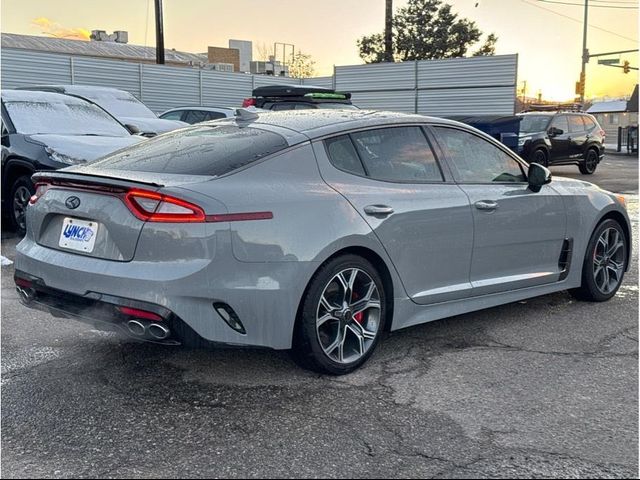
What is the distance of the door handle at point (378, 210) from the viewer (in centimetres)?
416

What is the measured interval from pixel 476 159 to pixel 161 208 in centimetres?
247

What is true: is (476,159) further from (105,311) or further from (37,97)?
(37,97)

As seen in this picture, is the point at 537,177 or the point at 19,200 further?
the point at 19,200

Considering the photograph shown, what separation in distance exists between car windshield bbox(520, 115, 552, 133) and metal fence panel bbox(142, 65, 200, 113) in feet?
45.2

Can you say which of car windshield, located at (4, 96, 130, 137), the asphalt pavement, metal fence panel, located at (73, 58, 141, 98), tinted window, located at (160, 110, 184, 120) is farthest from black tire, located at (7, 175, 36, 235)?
metal fence panel, located at (73, 58, 141, 98)

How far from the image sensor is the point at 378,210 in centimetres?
421

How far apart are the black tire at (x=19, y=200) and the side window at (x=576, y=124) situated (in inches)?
607

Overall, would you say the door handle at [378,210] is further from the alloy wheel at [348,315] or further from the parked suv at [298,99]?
the parked suv at [298,99]

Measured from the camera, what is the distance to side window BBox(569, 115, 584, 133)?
19.5 metres

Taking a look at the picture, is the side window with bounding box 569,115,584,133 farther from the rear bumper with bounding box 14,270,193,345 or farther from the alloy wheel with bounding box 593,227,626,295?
the rear bumper with bounding box 14,270,193,345

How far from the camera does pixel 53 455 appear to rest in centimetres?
311

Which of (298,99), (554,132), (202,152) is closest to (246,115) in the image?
(202,152)

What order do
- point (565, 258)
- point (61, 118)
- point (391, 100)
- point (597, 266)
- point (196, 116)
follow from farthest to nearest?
point (391, 100)
point (196, 116)
point (61, 118)
point (597, 266)
point (565, 258)


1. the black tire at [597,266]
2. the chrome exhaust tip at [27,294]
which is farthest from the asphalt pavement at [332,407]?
the black tire at [597,266]
